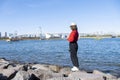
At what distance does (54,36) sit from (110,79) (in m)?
177

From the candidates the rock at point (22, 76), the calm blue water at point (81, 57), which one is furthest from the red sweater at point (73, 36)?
the calm blue water at point (81, 57)

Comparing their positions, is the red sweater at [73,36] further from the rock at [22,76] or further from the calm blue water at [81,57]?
the calm blue water at [81,57]

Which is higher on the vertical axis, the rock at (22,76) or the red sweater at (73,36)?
the red sweater at (73,36)

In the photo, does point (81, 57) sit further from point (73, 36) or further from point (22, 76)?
point (22, 76)

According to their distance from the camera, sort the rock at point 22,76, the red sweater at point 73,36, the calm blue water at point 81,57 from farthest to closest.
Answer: the calm blue water at point 81,57, the red sweater at point 73,36, the rock at point 22,76

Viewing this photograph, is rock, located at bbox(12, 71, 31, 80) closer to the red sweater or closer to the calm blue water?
the red sweater

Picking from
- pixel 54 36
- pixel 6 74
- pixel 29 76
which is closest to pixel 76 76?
pixel 29 76

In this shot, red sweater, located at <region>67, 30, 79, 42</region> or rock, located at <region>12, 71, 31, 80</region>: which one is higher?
red sweater, located at <region>67, 30, 79, 42</region>

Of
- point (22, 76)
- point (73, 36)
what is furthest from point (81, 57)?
point (22, 76)

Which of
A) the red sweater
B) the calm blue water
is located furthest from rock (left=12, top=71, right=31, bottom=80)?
the calm blue water

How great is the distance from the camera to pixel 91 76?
11219mm

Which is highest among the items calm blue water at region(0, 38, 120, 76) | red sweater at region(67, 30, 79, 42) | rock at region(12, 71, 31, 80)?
red sweater at region(67, 30, 79, 42)

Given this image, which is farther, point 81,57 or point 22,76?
point 81,57

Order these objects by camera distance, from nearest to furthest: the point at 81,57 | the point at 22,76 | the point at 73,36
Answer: the point at 22,76 < the point at 73,36 < the point at 81,57
